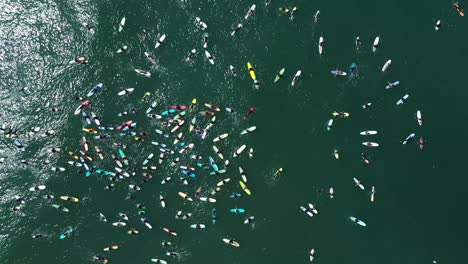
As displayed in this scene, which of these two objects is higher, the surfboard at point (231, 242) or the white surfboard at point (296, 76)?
the white surfboard at point (296, 76)

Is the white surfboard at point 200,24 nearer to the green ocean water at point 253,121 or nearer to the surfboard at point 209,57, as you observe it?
the green ocean water at point 253,121

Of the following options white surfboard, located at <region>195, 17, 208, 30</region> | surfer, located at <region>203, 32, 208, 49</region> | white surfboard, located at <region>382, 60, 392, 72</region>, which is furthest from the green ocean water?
surfer, located at <region>203, 32, 208, 49</region>

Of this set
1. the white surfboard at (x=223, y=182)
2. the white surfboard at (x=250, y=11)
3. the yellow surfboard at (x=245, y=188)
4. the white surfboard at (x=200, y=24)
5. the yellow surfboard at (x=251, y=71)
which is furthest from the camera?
the white surfboard at (x=250, y=11)

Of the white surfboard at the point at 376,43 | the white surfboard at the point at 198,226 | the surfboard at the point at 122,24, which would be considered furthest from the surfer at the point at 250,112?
the surfboard at the point at 122,24

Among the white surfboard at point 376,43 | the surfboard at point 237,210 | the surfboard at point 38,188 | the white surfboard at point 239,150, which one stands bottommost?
the surfboard at point 237,210

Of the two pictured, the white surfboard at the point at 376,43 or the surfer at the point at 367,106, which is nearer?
the surfer at the point at 367,106

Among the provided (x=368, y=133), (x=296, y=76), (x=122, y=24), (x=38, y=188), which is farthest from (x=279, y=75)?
(x=38, y=188)

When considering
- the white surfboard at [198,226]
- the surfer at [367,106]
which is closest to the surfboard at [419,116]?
the surfer at [367,106]

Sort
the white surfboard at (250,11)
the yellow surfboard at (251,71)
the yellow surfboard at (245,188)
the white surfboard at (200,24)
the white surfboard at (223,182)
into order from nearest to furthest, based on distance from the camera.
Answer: the white surfboard at (223,182), the yellow surfboard at (245,188), the yellow surfboard at (251,71), the white surfboard at (200,24), the white surfboard at (250,11)

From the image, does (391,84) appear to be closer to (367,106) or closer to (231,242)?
(367,106)

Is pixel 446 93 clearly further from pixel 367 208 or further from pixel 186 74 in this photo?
pixel 186 74
